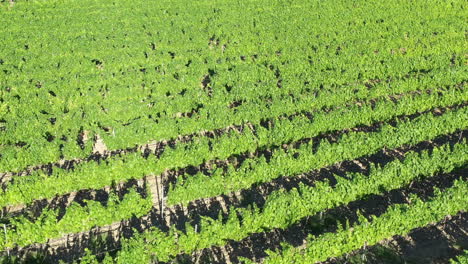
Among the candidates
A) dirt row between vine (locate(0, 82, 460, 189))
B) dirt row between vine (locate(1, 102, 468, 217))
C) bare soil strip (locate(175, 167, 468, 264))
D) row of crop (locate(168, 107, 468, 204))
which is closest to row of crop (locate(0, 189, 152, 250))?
dirt row between vine (locate(1, 102, 468, 217))

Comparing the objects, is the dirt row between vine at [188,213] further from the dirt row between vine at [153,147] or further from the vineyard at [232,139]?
the dirt row between vine at [153,147]

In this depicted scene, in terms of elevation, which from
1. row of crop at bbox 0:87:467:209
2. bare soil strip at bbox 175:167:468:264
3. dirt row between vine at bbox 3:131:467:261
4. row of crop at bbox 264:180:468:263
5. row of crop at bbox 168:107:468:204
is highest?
row of crop at bbox 0:87:467:209

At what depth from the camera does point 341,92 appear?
27625 mm

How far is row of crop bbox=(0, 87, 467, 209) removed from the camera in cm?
2061

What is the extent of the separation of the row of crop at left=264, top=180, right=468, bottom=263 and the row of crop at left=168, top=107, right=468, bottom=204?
4.42m

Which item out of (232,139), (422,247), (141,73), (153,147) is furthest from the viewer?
(141,73)

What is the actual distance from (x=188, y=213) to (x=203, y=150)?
3.67 m

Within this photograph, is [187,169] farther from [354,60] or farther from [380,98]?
[354,60]

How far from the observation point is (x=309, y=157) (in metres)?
22.0

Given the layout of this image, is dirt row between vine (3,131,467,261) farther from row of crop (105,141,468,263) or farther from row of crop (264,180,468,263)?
row of crop (264,180,468,263)

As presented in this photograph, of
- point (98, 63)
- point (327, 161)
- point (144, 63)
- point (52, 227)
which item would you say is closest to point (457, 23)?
point (327, 161)

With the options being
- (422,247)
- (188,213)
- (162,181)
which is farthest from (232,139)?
(422,247)

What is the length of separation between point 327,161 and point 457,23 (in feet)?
87.6

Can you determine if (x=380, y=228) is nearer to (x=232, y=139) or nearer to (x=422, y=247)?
(x=422, y=247)
